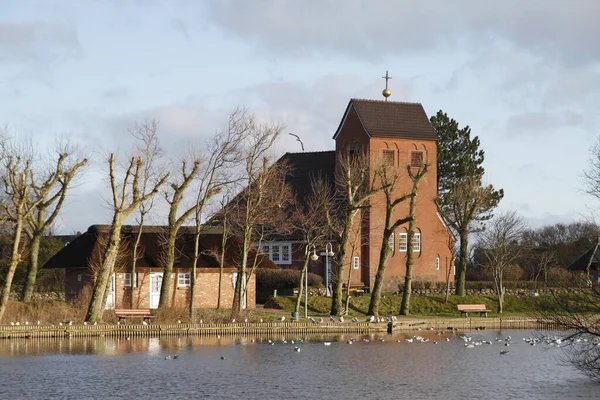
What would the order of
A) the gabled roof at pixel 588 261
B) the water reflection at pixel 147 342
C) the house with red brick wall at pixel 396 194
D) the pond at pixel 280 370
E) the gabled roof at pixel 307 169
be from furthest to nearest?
the gabled roof at pixel 307 169, the house with red brick wall at pixel 396 194, the gabled roof at pixel 588 261, the water reflection at pixel 147 342, the pond at pixel 280 370

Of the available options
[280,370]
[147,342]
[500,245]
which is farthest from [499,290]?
[280,370]

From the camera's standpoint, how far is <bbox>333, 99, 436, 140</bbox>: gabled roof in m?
72.8

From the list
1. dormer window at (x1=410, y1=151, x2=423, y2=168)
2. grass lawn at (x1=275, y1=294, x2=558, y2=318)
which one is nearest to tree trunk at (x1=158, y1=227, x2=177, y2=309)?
grass lawn at (x1=275, y1=294, x2=558, y2=318)

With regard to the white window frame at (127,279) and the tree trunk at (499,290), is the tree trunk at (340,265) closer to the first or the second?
the white window frame at (127,279)

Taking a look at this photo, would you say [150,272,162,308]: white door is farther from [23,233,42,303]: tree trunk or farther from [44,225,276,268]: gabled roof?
[23,233,42,303]: tree trunk

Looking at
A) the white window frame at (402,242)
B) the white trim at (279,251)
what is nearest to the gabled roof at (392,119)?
the white window frame at (402,242)

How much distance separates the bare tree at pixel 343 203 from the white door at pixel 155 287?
1004 centimetres

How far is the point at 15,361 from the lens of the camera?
33.2 metres

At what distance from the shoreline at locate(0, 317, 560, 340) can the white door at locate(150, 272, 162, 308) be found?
12.2 meters

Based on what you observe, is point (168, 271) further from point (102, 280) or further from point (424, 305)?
point (424, 305)

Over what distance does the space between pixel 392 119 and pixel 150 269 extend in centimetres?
2470

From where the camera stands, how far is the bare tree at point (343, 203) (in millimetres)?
54000

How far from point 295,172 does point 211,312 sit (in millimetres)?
27620

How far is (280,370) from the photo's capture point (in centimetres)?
3222
